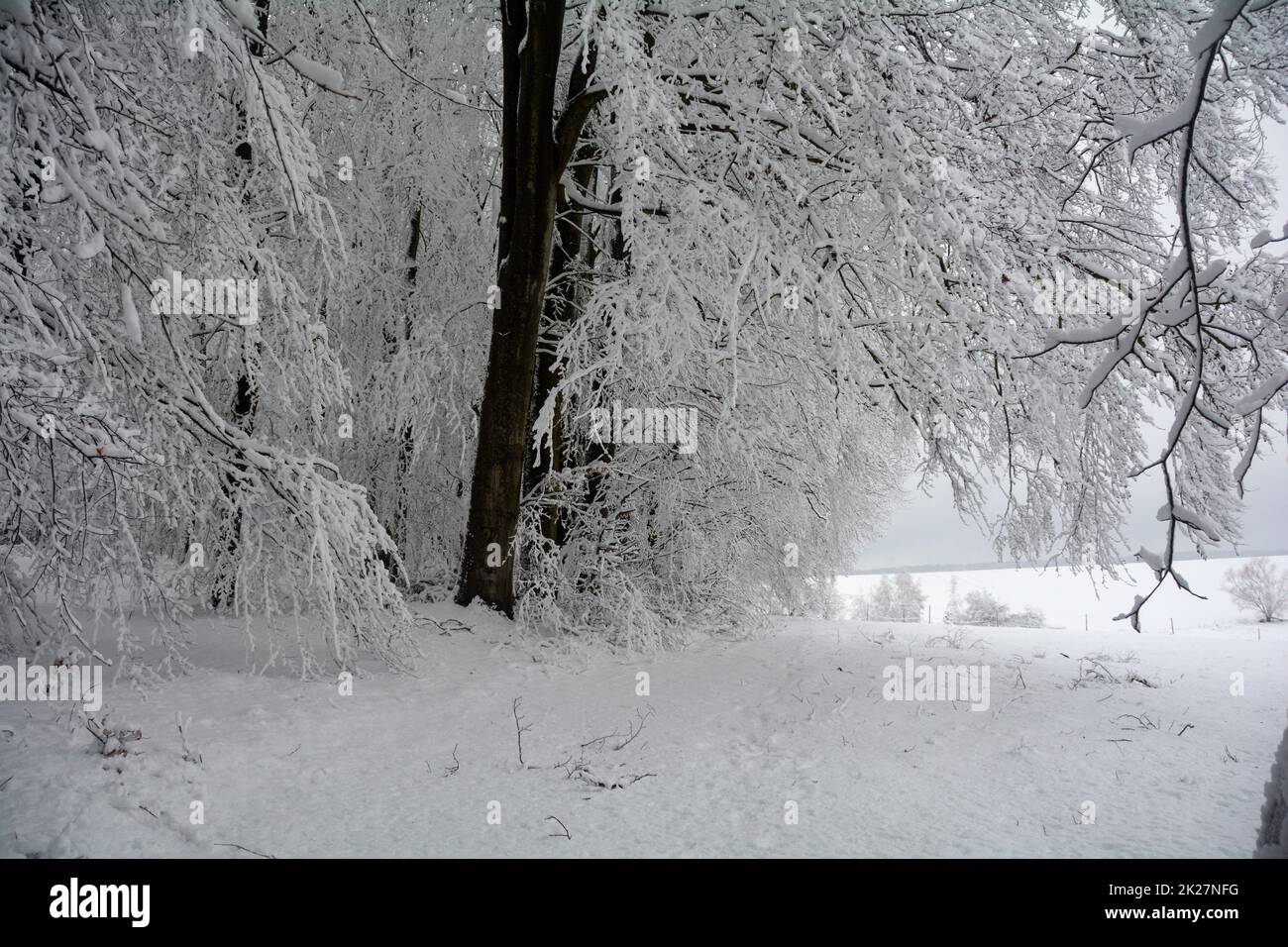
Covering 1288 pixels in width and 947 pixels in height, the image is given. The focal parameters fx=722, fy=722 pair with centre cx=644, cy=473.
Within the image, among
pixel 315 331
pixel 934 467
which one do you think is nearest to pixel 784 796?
pixel 934 467

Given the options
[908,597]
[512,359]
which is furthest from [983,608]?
[512,359]

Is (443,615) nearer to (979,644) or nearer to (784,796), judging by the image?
(784,796)

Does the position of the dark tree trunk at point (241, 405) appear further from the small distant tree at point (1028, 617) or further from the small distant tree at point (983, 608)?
the small distant tree at point (983, 608)

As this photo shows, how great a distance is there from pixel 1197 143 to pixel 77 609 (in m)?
10.3

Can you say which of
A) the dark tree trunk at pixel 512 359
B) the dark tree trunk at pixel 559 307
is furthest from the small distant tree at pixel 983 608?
the dark tree trunk at pixel 512 359

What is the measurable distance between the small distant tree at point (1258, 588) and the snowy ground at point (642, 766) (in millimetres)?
15848

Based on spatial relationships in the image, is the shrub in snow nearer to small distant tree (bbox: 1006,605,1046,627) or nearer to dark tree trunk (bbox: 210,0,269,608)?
dark tree trunk (bbox: 210,0,269,608)

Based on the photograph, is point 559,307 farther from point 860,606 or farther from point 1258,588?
point 860,606

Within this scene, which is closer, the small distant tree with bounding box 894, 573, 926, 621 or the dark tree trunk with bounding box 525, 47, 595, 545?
the dark tree trunk with bounding box 525, 47, 595, 545

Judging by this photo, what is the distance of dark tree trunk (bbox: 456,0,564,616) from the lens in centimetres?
644

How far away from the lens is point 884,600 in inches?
1463

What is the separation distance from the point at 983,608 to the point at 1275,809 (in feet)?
102

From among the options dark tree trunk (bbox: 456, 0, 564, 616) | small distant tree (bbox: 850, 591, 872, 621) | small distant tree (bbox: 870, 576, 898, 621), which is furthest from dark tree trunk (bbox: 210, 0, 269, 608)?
small distant tree (bbox: 870, 576, 898, 621)

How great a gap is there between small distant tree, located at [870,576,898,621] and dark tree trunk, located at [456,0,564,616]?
2945 centimetres
